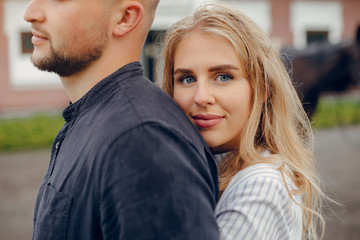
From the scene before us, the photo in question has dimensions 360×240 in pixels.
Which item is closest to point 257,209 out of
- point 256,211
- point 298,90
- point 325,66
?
point 256,211

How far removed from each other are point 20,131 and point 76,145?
9.45m

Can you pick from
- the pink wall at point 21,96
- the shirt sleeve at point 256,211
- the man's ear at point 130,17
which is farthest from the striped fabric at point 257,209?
the pink wall at point 21,96

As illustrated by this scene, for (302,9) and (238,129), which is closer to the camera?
(238,129)

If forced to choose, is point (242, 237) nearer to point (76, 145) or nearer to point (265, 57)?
point (76, 145)

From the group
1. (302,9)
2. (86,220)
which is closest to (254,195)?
(86,220)

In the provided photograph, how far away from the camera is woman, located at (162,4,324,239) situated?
119cm

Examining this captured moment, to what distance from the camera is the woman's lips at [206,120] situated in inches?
53.2

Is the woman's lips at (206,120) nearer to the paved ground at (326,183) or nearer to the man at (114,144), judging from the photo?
the man at (114,144)

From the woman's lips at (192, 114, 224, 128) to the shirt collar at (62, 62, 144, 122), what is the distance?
0.30m

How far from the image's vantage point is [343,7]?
621 inches

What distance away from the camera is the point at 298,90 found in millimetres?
4746

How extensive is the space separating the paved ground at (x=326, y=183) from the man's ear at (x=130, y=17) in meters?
1.48

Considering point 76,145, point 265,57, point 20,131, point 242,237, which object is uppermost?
point 265,57

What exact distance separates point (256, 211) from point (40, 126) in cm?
975
